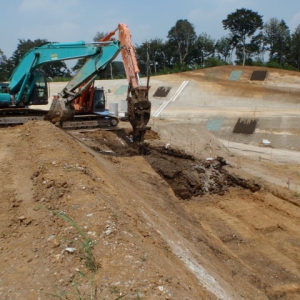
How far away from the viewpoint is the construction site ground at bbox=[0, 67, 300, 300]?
5078 mm

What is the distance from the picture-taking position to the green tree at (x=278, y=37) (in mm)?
57125

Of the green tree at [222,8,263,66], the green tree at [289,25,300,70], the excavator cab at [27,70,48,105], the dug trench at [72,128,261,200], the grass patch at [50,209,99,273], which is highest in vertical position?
the green tree at [222,8,263,66]

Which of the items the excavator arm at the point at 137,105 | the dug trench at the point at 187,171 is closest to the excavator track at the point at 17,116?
the dug trench at the point at 187,171

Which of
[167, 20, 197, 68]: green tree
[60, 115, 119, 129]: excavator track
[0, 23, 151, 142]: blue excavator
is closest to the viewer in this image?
[0, 23, 151, 142]: blue excavator

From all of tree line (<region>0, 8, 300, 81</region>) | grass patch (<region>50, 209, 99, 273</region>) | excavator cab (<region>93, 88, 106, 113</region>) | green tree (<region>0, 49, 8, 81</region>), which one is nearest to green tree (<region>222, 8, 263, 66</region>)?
tree line (<region>0, 8, 300, 81</region>)

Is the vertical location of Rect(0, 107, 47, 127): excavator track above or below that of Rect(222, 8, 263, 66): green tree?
below

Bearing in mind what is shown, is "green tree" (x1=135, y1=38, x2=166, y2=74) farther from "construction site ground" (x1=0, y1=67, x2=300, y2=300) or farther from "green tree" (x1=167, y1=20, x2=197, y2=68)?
"construction site ground" (x1=0, y1=67, x2=300, y2=300)

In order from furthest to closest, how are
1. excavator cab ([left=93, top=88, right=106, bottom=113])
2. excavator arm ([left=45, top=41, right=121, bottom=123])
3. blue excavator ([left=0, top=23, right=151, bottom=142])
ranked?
excavator cab ([left=93, top=88, right=106, bottom=113])
excavator arm ([left=45, top=41, right=121, bottom=123])
blue excavator ([left=0, top=23, right=151, bottom=142])

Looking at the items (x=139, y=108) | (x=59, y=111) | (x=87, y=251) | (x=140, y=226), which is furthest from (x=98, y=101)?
(x=87, y=251)

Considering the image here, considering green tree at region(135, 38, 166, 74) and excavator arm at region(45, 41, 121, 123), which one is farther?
green tree at region(135, 38, 166, 74)

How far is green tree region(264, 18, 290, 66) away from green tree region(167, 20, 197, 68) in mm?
10620

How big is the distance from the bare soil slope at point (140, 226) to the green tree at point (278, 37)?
151 ft

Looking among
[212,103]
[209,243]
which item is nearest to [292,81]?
[212,103]

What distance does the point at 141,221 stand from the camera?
755 cm
